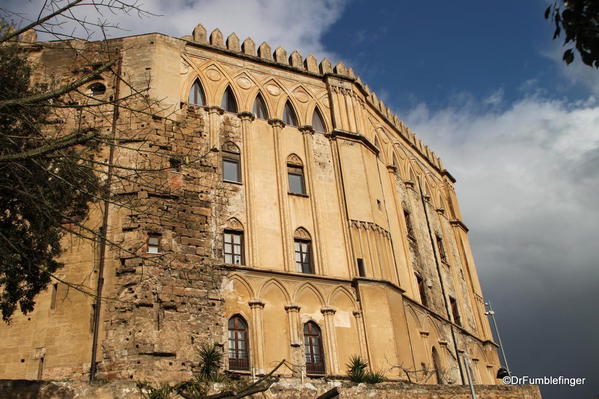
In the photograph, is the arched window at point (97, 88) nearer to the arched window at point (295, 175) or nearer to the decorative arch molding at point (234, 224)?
the decorative arch molding at point (234, 224)

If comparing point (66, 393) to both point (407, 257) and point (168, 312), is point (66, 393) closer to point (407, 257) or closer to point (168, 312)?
point (168, 312)

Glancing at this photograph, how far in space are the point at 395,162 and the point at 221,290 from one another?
39.2ft

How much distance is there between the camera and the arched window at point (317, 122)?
74.6 feet

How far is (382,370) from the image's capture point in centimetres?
1811

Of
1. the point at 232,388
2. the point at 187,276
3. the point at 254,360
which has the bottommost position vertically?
the point at 232,388

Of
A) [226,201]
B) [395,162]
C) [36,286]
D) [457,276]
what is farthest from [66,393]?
[457,276]

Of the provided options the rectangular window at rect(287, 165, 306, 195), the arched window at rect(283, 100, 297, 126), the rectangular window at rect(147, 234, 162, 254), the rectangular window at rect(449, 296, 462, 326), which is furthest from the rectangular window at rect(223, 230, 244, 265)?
the rectangular window at rect(449, 296, 462, 326)

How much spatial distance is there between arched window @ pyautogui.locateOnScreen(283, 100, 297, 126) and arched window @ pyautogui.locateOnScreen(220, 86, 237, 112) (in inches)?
74.7

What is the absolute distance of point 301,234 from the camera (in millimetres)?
20000

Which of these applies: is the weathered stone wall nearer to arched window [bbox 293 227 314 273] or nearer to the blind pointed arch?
arched window [bbox 293 227 314 273]

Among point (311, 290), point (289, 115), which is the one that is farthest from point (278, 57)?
point (311, 290)

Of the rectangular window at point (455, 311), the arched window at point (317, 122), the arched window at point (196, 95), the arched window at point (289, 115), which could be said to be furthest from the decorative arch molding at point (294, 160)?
the rectangular window at point (455, 311)

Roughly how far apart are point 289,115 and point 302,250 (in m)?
5.25

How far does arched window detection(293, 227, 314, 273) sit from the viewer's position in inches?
770
